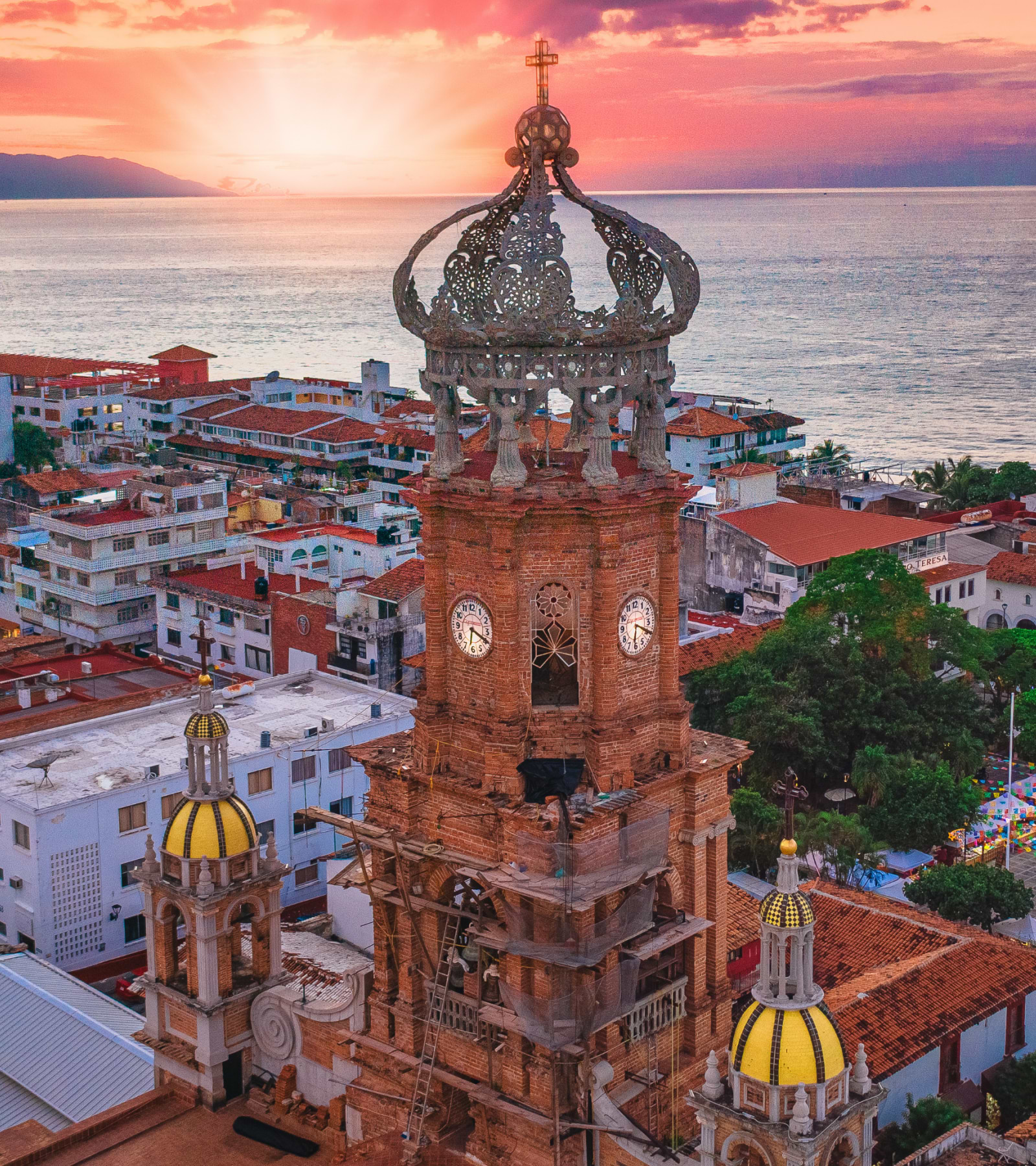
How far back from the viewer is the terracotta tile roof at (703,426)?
338 feet

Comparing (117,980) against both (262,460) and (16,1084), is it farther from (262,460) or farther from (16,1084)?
(262,460)

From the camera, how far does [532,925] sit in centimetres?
2228

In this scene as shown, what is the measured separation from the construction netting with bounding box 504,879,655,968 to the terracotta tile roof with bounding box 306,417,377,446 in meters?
91.5

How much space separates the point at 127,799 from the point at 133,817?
558 millimetres

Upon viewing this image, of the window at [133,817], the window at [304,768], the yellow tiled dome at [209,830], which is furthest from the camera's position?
the window at [304,768]

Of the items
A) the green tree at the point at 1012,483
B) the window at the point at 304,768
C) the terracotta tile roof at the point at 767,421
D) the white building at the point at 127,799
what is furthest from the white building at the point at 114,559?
the green tree at the point at 1012,483

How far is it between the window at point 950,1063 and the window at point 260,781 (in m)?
20.8

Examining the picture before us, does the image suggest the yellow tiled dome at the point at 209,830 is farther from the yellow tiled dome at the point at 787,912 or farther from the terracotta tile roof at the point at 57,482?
the terracotta tile roof at the point at 57,482

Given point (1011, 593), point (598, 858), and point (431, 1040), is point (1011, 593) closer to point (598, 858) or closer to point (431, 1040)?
point (431, 1040)

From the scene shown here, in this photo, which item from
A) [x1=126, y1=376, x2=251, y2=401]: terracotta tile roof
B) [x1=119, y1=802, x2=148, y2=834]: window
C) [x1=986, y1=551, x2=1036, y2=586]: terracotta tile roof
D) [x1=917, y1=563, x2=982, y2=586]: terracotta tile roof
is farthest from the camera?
[x1=126, y1=376, x2=251, y2=401]: terracotta tile roof

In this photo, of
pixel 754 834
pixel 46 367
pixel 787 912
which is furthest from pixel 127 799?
pixel 46 367

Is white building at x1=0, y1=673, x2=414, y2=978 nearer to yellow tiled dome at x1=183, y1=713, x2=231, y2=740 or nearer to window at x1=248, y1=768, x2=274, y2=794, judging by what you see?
window at x1=248, y1=768, x2=274, y2=794

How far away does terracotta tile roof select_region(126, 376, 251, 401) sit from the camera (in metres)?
130

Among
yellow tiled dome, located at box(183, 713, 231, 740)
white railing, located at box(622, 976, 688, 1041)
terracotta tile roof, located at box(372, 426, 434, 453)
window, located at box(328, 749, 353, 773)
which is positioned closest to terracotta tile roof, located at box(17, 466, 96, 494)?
terracotta tile roof, located at box(372, 426, 434, 453)
